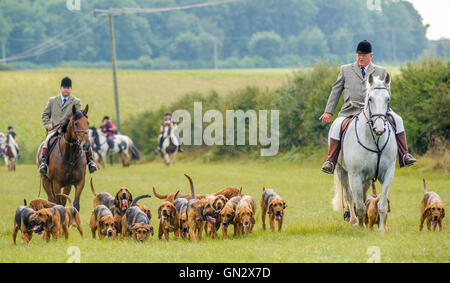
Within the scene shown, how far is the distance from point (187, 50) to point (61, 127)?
3506 inches

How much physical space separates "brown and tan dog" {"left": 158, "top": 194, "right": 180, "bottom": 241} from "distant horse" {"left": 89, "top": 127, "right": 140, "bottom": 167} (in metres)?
25.9

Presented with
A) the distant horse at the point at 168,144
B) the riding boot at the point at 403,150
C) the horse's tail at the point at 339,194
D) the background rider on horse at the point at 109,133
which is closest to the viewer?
the riding boot at the point at 403,150

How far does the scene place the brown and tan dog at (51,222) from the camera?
11.7m

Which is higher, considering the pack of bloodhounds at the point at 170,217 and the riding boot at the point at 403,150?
the riding boot at the point at 403,150

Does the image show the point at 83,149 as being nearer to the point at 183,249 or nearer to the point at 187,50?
the point at 183,249

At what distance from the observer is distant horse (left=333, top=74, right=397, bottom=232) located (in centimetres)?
1145

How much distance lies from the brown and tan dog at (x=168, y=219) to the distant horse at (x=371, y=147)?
2.97 m

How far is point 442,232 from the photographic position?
39.4 feet

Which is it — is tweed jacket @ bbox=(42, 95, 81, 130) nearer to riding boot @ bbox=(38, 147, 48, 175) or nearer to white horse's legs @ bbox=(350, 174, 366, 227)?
riding boot @ bbox=(38, 147, 48, 175)

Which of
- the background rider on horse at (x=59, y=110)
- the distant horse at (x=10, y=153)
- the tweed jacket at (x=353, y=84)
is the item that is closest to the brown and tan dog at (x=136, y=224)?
the background rider on horse at (x=59, y=110)

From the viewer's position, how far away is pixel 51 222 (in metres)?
11.9

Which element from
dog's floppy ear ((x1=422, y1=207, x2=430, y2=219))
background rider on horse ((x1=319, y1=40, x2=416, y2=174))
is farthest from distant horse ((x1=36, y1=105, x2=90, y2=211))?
dog's floppy ear ((x1=422, y1=207, x2=430, y2=219))

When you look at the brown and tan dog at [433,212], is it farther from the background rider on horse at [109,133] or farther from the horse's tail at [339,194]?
the background rider on horse at [109,133]

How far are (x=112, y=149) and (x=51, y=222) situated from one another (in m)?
27.5
